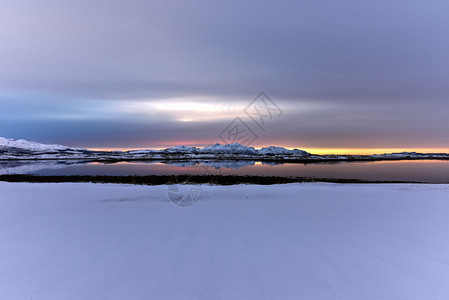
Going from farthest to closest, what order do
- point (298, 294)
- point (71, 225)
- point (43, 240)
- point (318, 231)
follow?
1. point (71, 225)
2. point (318, 231)
3. point (43, 240)
4. point (298, 294)

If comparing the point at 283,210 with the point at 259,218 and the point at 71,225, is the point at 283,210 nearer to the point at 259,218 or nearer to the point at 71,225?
the point at 259,218

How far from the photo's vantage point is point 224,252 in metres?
6.39

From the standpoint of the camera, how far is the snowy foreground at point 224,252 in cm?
473

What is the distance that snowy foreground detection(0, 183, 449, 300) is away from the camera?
473 cm

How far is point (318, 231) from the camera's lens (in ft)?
26.6

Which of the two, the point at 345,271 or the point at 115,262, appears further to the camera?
the point at 115,262

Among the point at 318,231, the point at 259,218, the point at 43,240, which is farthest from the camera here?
the point at 259,218

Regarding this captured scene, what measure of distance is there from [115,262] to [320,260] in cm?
474

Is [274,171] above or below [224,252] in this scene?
above

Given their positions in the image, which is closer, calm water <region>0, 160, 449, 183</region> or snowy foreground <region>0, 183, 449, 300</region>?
snowy foreground <region>0, 183, 449, 300</region>

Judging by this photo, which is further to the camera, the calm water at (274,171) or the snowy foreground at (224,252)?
the calm water at (274,171)

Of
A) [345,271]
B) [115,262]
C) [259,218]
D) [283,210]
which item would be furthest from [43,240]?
[283,210]

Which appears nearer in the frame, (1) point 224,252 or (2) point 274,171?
(1) point 224,252

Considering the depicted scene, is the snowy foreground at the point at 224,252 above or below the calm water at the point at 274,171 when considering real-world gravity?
below
